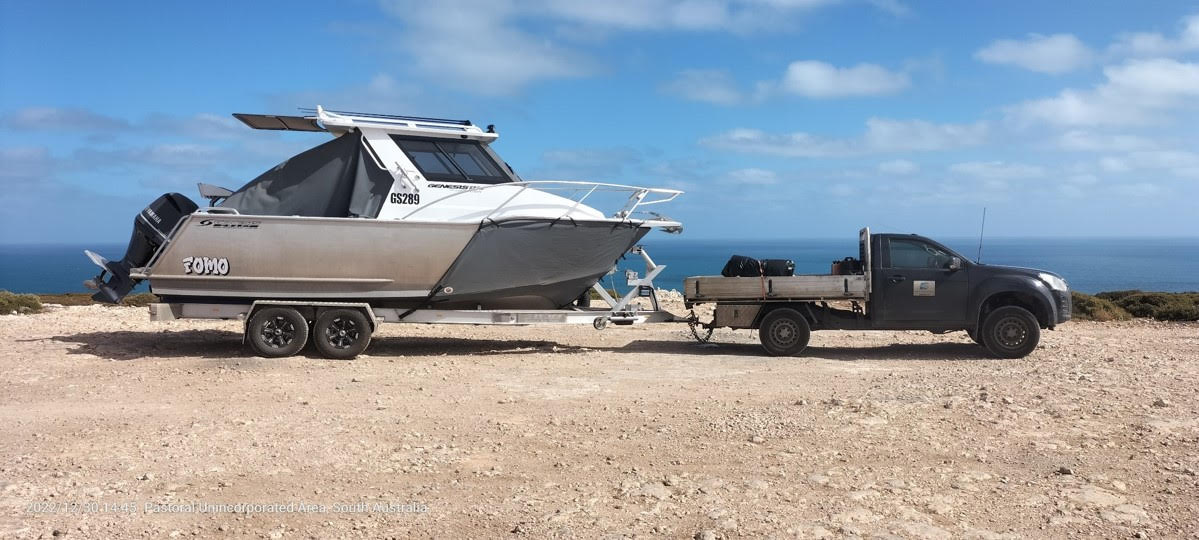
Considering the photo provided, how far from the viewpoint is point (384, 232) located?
1200 cm

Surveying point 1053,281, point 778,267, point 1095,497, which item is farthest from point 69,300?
point 1095,497

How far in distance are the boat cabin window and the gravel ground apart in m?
2.66

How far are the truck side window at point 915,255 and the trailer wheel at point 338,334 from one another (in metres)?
7.52

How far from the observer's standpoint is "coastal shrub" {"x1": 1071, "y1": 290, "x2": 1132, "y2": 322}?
17.9m

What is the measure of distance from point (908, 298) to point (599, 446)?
679cm

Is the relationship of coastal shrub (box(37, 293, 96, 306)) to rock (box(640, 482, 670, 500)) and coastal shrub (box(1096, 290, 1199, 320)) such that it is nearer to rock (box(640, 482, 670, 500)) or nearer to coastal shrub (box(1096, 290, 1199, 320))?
rock (box(640, 482, 670, 500))

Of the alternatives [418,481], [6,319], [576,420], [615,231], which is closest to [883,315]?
[615,231]

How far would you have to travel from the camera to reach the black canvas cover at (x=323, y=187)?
40.1 feet

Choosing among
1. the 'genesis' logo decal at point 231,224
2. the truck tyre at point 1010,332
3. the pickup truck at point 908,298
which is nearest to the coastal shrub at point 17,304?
the 'genesis' logo decal at point 231,224

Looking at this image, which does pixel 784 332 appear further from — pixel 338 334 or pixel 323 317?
pixel 323 317

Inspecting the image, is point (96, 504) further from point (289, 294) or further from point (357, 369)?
point (289, 294)

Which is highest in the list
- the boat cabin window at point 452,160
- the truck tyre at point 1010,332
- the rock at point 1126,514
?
the boat cabin window at point 452,160

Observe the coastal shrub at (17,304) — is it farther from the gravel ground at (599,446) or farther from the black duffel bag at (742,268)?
the black duffel bag at (742,268)

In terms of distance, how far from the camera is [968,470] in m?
6.31
